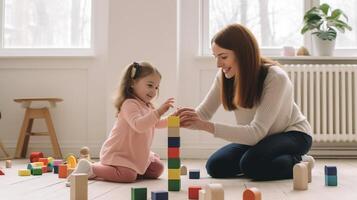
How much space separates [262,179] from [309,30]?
6.27 feet

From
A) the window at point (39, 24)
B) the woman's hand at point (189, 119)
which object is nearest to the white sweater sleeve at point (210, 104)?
the woman's hand at point (189, 119)

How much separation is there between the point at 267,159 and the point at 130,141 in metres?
0.59

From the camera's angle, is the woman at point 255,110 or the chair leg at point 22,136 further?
the chair leg at point 22,136

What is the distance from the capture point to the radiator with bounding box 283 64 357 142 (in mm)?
3748

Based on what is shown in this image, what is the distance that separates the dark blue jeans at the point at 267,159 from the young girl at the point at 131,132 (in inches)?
14.4

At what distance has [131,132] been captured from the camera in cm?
225

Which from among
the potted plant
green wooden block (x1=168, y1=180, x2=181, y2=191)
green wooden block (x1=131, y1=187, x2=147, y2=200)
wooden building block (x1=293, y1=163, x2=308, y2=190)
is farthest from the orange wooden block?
the potted plant

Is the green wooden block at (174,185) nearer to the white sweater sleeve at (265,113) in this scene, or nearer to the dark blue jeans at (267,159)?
the white sweater sleeve at (265,113)

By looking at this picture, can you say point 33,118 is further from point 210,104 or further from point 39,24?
point 210,104

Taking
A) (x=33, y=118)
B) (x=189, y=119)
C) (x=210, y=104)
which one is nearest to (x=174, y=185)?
(x=189, y=119)

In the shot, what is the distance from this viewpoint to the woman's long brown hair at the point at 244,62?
224 cm

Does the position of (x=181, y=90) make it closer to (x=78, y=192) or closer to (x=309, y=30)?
(x=309, y=30)

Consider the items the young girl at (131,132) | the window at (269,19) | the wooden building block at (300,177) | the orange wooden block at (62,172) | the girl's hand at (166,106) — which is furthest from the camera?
the window at (269,19)

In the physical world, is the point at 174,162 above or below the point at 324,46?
below
